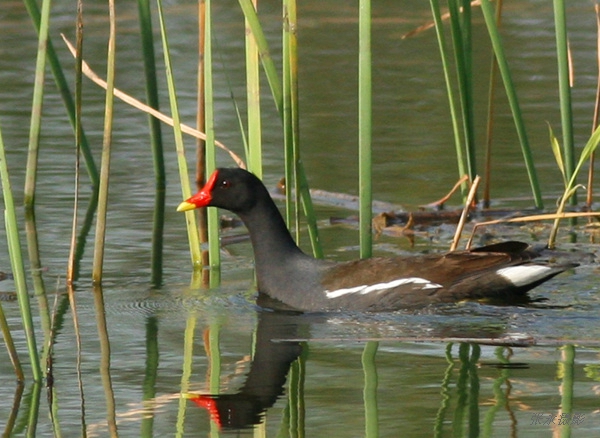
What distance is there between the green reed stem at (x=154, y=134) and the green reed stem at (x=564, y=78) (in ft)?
8.02

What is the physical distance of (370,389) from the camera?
511 cm

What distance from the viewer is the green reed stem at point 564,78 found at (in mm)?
6852

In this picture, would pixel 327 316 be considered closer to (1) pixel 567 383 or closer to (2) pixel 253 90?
(2) pixel 253 90

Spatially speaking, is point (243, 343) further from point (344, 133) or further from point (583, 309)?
point (344, 133)

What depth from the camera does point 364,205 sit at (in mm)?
6473

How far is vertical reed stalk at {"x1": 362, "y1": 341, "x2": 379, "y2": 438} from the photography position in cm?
457

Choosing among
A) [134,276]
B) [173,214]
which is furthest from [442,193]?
[134,276]

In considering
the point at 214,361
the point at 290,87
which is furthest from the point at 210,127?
the point at 214,361

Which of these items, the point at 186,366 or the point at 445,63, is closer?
the point at 186,366

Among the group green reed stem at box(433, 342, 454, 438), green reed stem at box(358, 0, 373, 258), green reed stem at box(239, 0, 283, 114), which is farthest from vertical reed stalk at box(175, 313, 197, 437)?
green reed stem at box(239, 0, 283, 114)

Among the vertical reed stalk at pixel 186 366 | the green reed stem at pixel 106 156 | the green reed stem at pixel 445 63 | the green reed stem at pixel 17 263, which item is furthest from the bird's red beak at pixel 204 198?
the green reed stem at pixel 17 263

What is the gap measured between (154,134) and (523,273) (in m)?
3.00

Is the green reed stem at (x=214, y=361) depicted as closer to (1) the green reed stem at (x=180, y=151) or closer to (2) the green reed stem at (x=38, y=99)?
(1) the green reed stem at (x=180, y=151)

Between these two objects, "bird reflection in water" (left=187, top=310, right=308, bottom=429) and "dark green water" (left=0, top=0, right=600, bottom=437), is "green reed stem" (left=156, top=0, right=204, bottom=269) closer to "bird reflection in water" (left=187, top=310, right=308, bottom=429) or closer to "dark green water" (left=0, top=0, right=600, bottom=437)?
"dark green water" (left=0, top=0, right=600, bottom=437)
